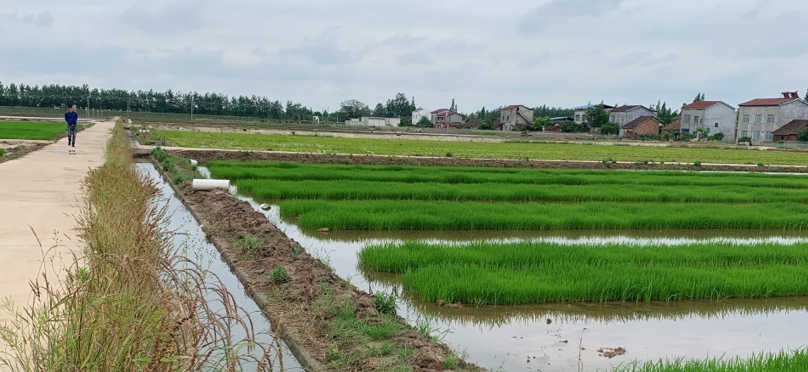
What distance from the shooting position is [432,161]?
75.9ft

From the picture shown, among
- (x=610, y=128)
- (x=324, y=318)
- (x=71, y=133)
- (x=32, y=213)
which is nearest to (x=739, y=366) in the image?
(x=324, y=318)

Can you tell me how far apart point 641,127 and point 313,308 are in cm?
7378

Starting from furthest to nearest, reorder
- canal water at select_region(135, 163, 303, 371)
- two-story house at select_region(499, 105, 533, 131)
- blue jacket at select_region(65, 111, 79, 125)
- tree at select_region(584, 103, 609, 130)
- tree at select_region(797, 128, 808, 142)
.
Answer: two-story house at select_region(499, 105, 533, 131), tree at select_region(584, 103, 609, 130), tree at select_region(797, 128, 808, 142), blue jacket at select_region(65, 111, 79, 125), canal water at select_region(135, 163, 303, 371)

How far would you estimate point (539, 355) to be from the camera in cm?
462

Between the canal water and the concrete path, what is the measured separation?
45.4 inches

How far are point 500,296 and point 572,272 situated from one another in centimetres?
112

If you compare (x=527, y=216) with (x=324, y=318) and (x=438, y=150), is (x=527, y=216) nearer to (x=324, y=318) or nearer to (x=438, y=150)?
(x=324, y=318)

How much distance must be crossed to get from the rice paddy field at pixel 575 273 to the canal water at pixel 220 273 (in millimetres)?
1021

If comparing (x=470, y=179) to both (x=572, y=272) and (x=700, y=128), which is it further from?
(x=700, y=128)

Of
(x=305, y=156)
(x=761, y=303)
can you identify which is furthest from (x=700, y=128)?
(x=761, y=303)

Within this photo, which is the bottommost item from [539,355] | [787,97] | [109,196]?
[539,355]

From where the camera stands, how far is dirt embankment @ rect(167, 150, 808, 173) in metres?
21.5

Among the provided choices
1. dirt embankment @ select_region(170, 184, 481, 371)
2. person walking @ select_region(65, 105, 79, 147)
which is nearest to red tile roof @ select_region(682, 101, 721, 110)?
person walking @ select_region(65, 105, 79, 147)

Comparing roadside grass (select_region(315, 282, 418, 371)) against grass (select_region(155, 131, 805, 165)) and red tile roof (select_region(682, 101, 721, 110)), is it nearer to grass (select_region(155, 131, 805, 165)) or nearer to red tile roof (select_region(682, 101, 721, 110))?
grass (select_region(155, 131, 805, 165))
